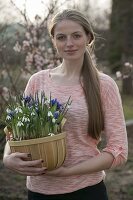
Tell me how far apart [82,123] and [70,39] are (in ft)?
1.28

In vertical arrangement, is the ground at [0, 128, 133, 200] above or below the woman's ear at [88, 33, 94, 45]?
below

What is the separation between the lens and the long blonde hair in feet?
7.14

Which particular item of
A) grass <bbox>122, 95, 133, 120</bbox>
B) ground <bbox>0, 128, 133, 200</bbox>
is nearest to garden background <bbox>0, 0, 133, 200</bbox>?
ground <bbox>0, 128, 133, 200</bbox>

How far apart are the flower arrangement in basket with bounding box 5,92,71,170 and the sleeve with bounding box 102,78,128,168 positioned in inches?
9.2

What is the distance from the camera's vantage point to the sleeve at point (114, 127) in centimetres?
216

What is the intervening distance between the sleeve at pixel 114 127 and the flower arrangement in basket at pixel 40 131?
0.77ft

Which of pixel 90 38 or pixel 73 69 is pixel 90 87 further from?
pixel 90 38

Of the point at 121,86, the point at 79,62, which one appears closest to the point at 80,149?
the point at 79,62

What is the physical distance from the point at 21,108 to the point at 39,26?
495 centimetres

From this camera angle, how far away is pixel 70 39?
7.27 feet

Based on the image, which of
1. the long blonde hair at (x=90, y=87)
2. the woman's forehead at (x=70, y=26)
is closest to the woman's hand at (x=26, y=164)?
the long blonde hair at (x=90, y=87)

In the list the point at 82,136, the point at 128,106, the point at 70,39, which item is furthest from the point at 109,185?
the point at 128,106

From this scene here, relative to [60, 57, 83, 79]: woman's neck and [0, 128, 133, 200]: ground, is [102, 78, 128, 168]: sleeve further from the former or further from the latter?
[0, 128, 133, 200]: ground

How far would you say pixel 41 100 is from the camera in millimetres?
2064
